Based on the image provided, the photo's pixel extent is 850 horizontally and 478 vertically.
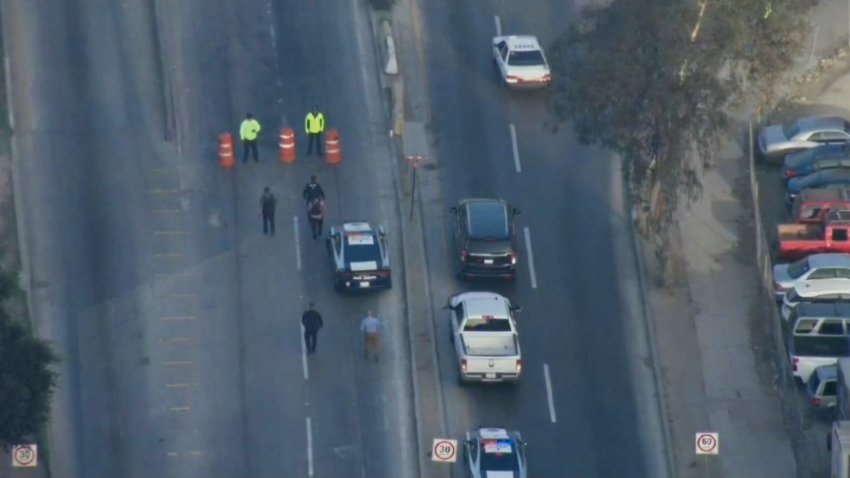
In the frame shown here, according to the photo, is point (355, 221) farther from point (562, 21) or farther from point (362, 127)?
point (562, 21)

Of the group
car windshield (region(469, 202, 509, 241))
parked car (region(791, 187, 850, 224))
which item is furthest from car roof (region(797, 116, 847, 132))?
car windshield (region(469, 202, 509, 241))

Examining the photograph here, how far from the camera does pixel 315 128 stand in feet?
227

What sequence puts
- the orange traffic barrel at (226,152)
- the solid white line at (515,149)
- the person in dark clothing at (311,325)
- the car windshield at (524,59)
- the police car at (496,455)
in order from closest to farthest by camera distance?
the police car at (496,455), the person in dark clothing at (311,325), the orange traffic barrel at (226,152), the solid white line at (515,149), the car windshield at (524,59)

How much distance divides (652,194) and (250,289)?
457 inches

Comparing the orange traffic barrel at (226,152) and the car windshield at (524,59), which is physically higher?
the car windshield at (524,59)

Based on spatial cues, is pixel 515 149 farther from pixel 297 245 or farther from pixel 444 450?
pixel 444 450

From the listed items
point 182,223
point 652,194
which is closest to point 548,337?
point 652,194

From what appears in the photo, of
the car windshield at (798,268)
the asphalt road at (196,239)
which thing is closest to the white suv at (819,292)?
the car windshield at (798,268)

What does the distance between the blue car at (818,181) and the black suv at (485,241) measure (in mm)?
9438

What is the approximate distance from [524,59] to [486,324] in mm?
14548

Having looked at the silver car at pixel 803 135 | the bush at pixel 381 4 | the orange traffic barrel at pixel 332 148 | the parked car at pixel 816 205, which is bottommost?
the parked car at pixel 816 205

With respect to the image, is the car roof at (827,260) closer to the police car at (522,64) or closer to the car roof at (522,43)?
the police car at (522,64)

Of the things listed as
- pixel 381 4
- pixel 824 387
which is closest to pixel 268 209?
pixel 381 4

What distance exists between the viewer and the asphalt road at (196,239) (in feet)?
195
